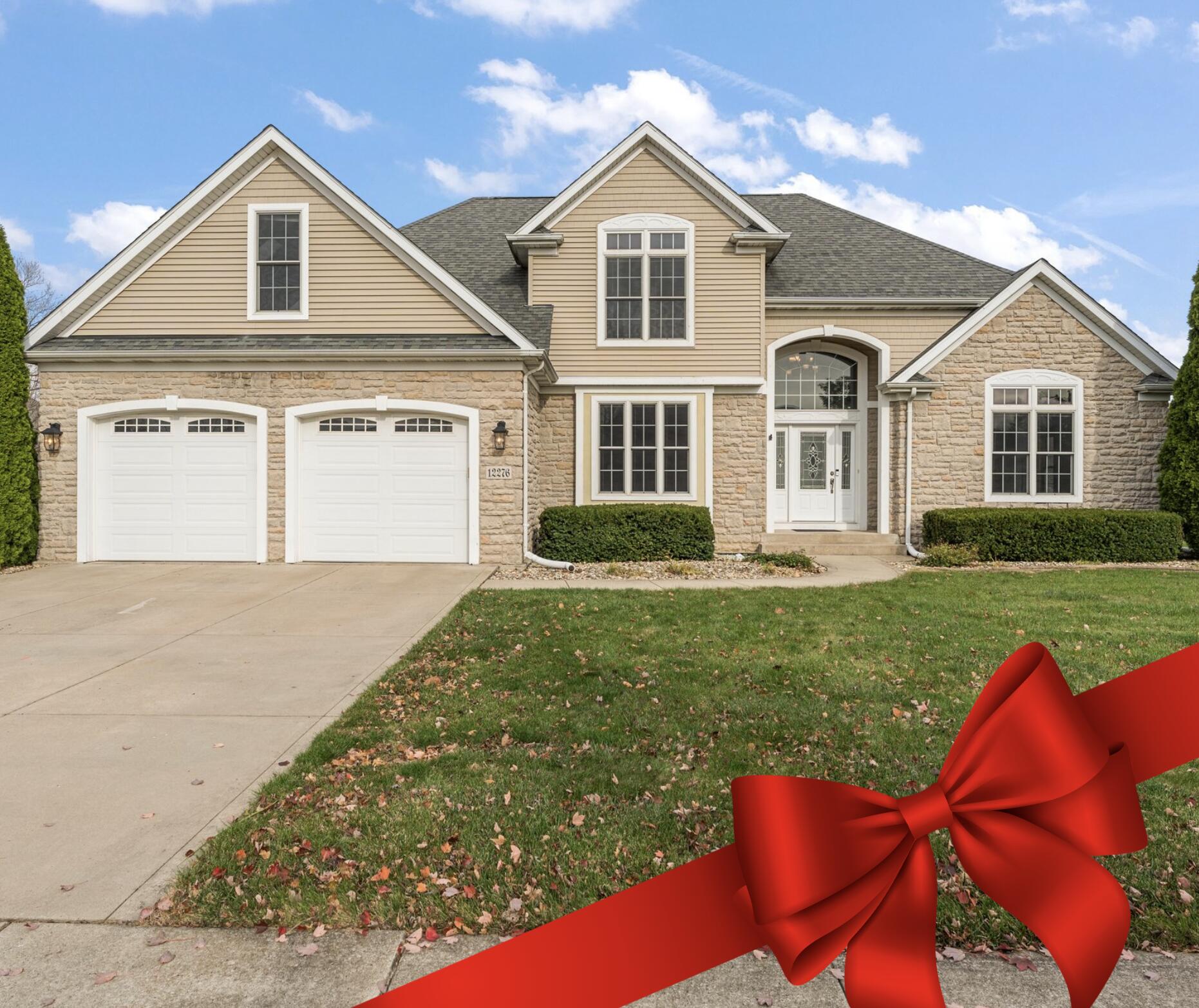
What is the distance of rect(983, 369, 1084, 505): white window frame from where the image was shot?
15836 millimetres

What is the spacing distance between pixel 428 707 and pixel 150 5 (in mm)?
12170

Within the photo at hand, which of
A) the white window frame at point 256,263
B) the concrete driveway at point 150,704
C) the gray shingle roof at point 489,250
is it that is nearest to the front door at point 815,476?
the gray shingle roof at point 489,250

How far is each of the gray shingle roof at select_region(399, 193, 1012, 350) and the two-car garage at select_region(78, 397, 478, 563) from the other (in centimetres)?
330

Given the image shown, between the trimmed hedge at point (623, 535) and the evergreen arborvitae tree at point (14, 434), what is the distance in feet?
28.8

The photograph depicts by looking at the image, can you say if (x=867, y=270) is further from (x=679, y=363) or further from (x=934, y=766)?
(x=934, y=766)

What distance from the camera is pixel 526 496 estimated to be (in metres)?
14.0

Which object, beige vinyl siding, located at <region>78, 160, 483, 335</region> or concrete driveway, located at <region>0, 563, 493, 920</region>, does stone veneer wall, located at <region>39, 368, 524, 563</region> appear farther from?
concrete driveway, located at <region>0, 563, 493, 920</region>

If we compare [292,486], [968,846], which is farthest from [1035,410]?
[968,846]

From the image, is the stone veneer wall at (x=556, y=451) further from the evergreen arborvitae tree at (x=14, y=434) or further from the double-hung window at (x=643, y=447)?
the evergreen arborvitae tree at (x=14, y=434)

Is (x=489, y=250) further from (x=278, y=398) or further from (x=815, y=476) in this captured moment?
(x=815, y=476)

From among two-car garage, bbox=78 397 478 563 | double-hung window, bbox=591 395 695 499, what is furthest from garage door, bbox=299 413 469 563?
double-hung window, bbox=591 395 695 499

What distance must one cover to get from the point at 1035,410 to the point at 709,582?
8696mm

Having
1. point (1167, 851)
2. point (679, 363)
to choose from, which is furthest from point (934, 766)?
point (679, 363)

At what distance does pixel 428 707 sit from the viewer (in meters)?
5.56
